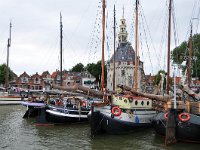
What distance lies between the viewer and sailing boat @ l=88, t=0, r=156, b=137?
75.5 feet

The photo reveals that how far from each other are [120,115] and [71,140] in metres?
4.53

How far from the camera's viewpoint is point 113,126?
23.3 meters

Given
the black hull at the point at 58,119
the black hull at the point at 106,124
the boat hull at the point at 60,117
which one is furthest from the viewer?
the black hull at the point at 58,119

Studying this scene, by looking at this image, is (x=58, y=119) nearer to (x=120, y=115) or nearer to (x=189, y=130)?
(x=120, y=115)

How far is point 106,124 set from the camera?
23.3m

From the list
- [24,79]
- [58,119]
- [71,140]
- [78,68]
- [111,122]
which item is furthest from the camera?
[78,68]

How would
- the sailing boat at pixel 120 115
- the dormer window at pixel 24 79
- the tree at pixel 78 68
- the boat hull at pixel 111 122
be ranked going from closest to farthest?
1. the boat hull at pixel 111 122
2. the sailing boat at pixel 120 115
3. the dormer window at pixel 24 79
4. the tree at pixel 78 68

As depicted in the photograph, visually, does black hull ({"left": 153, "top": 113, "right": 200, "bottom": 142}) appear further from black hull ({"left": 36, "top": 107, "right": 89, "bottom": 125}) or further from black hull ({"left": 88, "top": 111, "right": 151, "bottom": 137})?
black hull ({"left": 36, "top": 107, "right": 89, "bottom": 125})

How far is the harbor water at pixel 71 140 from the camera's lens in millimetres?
19500

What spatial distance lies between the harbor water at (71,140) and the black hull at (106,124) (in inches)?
20.4

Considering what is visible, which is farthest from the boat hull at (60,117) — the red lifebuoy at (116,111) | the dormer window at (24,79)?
the dormer window at (24,79)

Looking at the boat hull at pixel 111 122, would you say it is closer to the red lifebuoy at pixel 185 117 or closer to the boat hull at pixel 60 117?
the red lifebuoy at pixel 185 117

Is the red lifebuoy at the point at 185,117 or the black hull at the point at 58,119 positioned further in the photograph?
the black hull at the point at 58,119

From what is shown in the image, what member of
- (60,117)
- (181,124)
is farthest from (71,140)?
(181,124)
